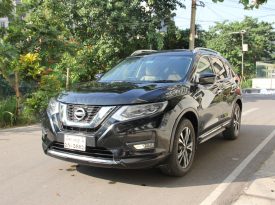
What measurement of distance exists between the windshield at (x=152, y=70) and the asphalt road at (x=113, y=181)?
1.36 m

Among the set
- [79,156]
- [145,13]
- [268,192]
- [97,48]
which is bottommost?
[268,192]

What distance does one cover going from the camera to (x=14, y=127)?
31.2ft

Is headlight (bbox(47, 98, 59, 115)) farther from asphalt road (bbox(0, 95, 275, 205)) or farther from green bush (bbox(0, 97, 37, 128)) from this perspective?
green bush (bbox(0, 97, 37, 128))

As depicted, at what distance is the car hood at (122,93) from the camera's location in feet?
15.7

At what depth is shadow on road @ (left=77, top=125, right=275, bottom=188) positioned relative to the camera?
17.0 ft

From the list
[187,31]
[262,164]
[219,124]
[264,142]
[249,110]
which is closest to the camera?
[262,164]

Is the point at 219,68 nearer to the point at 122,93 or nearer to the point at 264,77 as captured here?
the point at 122,93

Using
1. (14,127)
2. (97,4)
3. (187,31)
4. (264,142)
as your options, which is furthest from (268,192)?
(187,31)

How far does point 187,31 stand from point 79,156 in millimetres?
21925

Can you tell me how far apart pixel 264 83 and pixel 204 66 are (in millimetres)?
29353

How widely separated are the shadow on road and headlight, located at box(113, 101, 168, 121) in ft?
3.08

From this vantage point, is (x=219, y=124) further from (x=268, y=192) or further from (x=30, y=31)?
(x=30, y=31)

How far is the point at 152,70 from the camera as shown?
20.3 ft

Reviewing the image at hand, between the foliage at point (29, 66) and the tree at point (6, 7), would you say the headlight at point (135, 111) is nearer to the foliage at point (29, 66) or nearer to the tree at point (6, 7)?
the foliage at point (29, 66)
